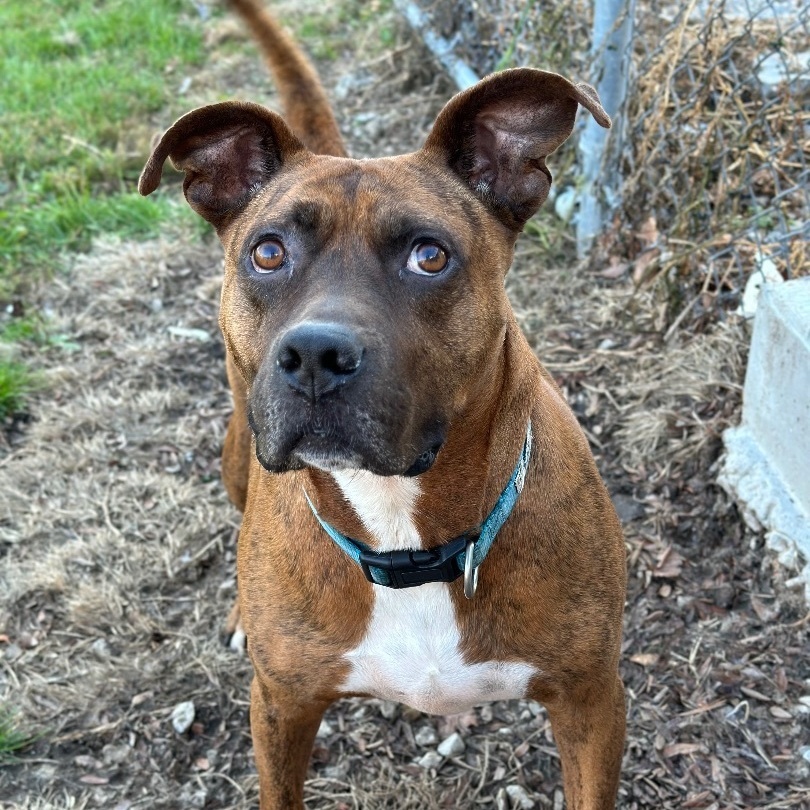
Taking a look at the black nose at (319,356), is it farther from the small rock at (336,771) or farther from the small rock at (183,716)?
the small rock at (183,716)

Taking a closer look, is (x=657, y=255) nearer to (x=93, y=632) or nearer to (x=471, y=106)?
(x=471, y=106)

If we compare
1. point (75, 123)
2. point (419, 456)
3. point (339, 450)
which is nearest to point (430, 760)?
point (419, 456)

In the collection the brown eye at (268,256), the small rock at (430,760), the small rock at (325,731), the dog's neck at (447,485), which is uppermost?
the brown eye at (268,256)

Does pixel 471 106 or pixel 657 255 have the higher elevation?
pixel 471 106

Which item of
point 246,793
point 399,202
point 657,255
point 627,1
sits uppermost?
point 399,202

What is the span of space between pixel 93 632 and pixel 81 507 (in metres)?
0.75

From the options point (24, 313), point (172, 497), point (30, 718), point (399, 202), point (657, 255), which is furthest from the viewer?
point (24, 313)

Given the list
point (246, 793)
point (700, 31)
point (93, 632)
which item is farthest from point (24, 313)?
point (700, 31)

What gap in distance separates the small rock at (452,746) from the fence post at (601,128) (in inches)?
106

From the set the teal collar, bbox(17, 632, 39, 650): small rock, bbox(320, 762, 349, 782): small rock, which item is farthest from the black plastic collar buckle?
bbox(17, 632, 39, 650): small rock

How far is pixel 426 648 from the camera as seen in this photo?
2697 millimetres

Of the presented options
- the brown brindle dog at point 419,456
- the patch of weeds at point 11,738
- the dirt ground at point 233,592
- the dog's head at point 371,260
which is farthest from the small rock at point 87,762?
the dog's head at point 371,260

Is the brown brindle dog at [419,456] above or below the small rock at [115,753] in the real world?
above

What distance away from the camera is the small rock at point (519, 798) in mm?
3338
